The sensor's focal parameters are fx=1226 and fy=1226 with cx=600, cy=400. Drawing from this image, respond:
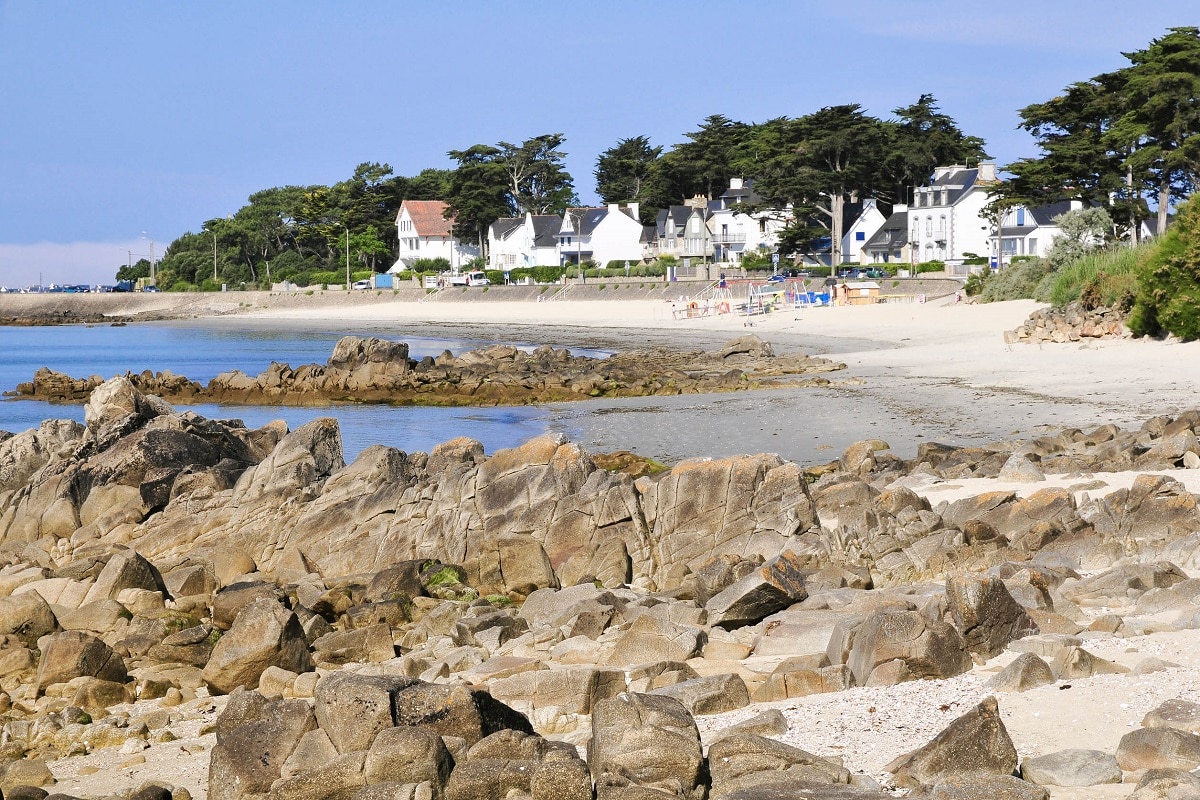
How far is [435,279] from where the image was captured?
105 meters

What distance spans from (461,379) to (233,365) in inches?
715

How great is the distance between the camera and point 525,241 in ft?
370

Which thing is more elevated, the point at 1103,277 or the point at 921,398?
the point at 1103,277

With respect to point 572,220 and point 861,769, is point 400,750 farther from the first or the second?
point 572,220

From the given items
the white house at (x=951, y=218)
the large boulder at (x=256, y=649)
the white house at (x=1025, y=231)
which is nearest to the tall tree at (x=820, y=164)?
the white house at (x=951, y=218)

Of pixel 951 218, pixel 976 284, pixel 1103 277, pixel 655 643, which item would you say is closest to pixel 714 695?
pixel 655 643

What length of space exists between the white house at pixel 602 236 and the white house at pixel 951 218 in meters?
28.1

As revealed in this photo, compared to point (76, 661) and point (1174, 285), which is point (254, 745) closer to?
point (76, 661)

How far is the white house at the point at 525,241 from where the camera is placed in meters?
111

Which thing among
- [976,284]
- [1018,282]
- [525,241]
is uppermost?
[525,241]

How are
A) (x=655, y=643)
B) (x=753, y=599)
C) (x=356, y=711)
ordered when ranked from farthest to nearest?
(x=753, y=599)
(x=655, y=643)
(x=356, y=711)

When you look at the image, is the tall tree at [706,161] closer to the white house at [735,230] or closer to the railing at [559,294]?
the white house at [735,230]

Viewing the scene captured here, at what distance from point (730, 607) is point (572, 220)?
101945mm

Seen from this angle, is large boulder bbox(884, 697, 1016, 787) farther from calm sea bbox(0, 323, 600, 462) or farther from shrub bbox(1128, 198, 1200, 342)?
shrub bbox(1128, 198, 1200, 342)
